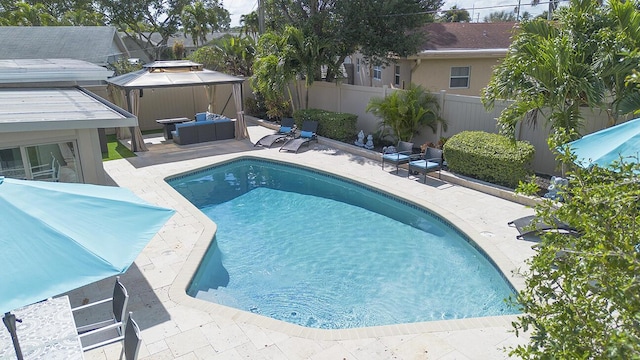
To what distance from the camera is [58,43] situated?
1047 inches

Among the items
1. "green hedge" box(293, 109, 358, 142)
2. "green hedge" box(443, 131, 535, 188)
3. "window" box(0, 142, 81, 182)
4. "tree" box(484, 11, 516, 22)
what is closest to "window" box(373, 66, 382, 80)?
"green hedge" box(293, 109, 358, 142)

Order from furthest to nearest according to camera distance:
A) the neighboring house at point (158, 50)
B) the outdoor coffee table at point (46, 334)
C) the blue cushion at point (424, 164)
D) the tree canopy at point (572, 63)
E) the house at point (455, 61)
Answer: the neighboring house at point (158, 50)
the house at point (455, 61)
the blue cushion at point (424, 164)
the tree canopy at point (572, 63)
the outdoor coffee table at point (46, 334)

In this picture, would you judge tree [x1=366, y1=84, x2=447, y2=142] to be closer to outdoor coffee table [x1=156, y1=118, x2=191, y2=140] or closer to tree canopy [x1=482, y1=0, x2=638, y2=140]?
tree canopy [x1=482, y1=0, x2=638, y2=140]

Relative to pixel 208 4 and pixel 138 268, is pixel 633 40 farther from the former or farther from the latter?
pixel 208 4

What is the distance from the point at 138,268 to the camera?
8.00m

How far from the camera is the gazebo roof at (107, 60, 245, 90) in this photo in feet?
55.6

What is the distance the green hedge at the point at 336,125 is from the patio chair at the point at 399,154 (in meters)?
3.16

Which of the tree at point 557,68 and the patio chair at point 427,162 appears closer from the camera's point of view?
the tree at point 557,68

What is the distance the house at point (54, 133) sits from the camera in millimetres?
7965

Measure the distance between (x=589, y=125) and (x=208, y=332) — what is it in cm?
1051

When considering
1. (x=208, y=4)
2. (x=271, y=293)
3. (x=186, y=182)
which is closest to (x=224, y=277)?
(x=271, y=293)

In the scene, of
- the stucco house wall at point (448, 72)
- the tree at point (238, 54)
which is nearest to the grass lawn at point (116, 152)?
the tree at point (238, 54)

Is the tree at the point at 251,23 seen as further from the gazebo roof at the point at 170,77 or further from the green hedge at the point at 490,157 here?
the green hedge at the point at 490,157

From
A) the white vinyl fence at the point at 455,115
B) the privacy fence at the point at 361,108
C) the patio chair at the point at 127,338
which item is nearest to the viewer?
the patio chair at the point at 127,338
